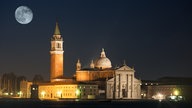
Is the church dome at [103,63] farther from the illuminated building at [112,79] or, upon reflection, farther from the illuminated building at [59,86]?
the illuminated building at [59,86]

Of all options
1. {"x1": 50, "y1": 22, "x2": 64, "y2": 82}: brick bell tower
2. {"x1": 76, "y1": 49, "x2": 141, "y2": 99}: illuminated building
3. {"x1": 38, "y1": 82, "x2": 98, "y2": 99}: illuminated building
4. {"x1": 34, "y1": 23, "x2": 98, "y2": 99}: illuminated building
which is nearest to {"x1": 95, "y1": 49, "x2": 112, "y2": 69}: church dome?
{"x1": 76, "y1": 49, "x2": 141, "y2": 99}: illuminated building

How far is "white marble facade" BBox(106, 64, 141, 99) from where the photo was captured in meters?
188

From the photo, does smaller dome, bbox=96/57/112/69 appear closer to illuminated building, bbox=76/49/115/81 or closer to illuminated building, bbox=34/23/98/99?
illuminated building, bbox=76/49/115/81

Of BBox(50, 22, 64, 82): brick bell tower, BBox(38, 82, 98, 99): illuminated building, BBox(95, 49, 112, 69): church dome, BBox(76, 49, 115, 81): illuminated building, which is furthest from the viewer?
BBox(95, 49, 112, 69): church dome

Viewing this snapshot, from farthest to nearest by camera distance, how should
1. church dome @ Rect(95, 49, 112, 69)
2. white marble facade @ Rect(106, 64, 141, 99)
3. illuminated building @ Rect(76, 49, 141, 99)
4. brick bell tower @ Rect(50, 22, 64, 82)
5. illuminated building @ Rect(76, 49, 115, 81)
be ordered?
church dome @ Rect(95, 49, 112, 69) < brick bell tower @ Rect(50, 22, 64, 82) < illuminated building @ Rect(76, 49, 115, 81) < illuminated building @ Rect(76, 49, 141, 99) < white marble facade @ Rect(106, 64, 141, 99)

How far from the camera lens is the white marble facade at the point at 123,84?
18750 cm

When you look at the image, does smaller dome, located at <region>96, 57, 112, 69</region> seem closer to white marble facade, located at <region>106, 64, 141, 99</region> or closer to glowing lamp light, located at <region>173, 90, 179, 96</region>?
white marble facade, located at <region>106, 64, 141, 99</region>

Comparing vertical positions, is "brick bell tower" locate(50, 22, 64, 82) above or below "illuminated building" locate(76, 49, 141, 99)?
above

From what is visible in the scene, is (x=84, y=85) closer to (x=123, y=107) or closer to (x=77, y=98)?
(x=77, y=98)

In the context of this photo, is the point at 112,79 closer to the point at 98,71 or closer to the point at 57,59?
the point at 98,71

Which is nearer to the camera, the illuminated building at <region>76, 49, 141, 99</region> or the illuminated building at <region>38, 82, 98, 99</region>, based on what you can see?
the illuminated building at <region>38, 82, 98, 99</region>

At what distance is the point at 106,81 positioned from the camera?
186500 millimetres

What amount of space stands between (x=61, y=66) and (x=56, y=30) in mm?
8094

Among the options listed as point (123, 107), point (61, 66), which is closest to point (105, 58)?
point (61, 66)
